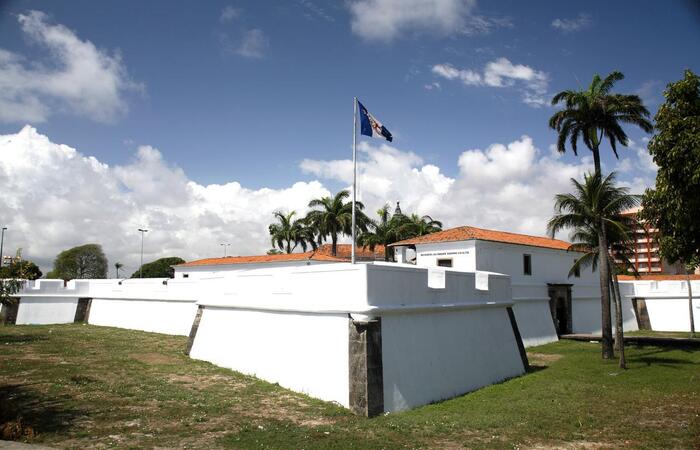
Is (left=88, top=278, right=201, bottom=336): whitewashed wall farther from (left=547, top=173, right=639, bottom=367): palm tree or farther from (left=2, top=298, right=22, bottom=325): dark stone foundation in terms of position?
(left=547, top=173, right=639, bottom=367): palm tree

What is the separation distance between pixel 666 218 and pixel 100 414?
1601 cm

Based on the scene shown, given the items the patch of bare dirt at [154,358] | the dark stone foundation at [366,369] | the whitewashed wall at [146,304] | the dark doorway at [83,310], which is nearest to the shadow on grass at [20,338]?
the whitewashed wall at [146,304]

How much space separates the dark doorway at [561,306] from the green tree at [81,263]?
6518 centimetres

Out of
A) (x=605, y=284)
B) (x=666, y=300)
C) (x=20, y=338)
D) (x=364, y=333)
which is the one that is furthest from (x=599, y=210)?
(x=20, y=338)

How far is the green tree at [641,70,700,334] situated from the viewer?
12.8 meters

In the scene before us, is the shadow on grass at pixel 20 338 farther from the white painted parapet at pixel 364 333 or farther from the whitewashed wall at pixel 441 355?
the whitewashed wall at pixel 441 355

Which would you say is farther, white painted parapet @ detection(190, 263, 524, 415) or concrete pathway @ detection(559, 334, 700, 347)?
concrete pathway @ detection(559, 334, 700, 347)

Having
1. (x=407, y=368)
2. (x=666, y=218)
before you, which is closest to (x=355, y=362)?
(x=407, y=368)

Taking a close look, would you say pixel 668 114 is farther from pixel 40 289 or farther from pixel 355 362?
pixel 40 289

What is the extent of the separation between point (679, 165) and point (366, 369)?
990 centimetres

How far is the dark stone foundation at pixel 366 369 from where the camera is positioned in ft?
36.5

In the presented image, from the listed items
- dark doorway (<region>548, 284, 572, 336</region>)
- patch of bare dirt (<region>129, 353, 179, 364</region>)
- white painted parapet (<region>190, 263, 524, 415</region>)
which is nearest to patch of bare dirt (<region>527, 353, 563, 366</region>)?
white painted parapet (<region>190, 263, 524, 415</region>)

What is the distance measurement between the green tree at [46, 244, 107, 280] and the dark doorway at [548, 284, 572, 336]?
65.2 metres

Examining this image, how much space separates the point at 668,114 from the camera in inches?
545
